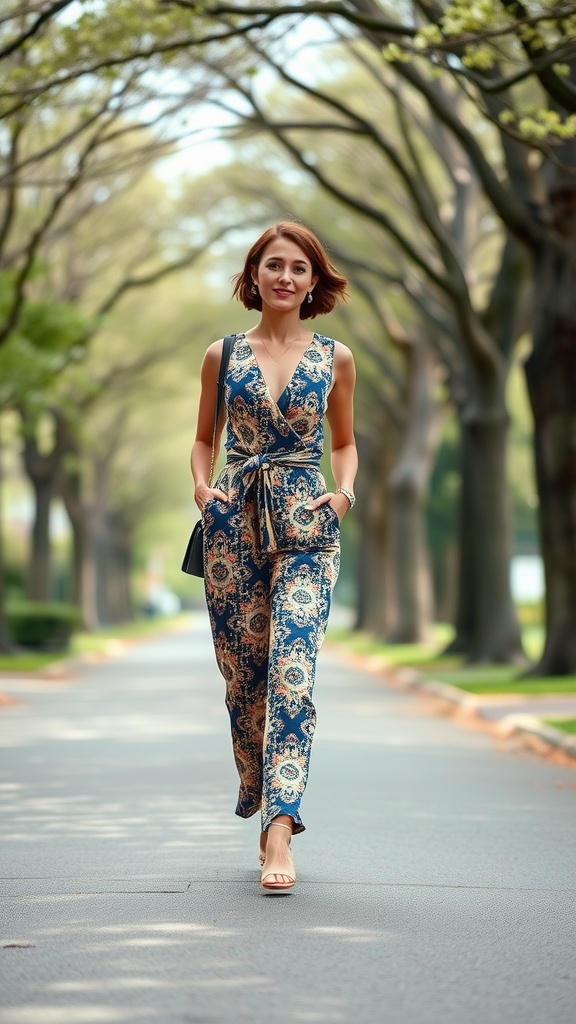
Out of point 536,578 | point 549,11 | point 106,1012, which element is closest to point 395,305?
point 549,11

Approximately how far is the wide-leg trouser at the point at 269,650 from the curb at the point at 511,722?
19.4 feet

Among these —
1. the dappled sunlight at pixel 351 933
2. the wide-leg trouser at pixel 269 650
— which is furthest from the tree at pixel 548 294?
the dappled sunlight at pixel 351 933

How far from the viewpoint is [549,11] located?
36.3 feet

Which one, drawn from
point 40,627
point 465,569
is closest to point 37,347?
point 465,569

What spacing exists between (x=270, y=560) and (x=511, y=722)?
8.46 m

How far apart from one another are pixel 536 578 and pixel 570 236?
62986 millimetres

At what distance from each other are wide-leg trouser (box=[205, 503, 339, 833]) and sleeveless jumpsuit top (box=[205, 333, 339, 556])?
0.20ft

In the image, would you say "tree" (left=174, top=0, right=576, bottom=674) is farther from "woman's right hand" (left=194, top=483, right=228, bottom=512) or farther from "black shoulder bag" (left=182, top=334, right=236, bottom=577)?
"woman's right hand" (left=194, top=483, right=228, bottom=512)

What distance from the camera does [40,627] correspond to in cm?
3234

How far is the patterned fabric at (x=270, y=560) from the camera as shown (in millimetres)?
5855

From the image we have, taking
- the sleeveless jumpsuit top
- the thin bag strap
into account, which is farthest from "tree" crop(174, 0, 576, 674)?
the sleeveless jumpsuit top

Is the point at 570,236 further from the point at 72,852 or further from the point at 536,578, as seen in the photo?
the point at 536,578

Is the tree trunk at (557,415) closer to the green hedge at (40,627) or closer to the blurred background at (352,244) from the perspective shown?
the blurred background at (352,244)

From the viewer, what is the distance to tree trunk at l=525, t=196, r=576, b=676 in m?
18.4
